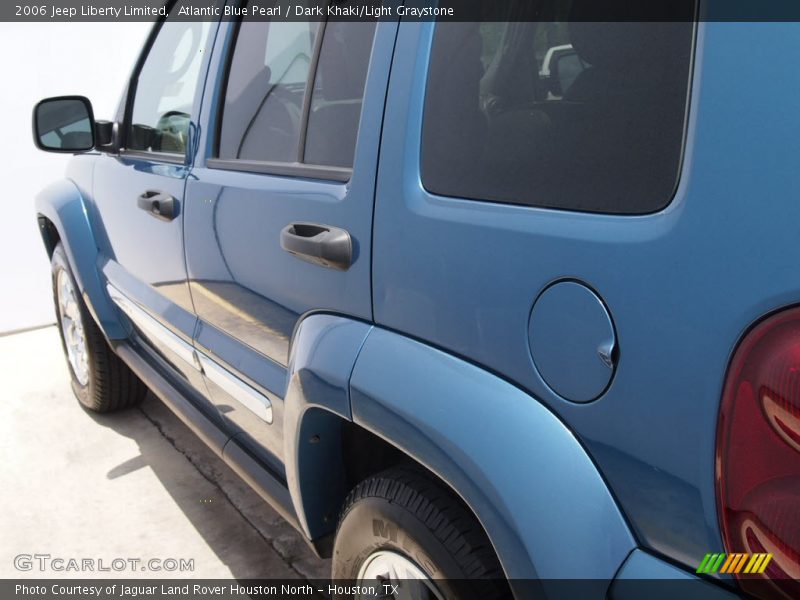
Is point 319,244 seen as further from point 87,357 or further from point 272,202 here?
point 87,357

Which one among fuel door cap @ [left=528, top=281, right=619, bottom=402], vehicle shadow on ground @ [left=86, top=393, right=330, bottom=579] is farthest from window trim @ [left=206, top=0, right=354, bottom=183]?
vehicle shadow on ground @ [left=86, top=393, right=330, bottom=579]

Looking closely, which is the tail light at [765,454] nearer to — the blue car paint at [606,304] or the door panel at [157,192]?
the blue car paint at [606,304]

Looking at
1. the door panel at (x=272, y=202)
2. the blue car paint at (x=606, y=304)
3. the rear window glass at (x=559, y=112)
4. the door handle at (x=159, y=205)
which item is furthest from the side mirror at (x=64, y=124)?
the rear window glass at (x=559, y=112)

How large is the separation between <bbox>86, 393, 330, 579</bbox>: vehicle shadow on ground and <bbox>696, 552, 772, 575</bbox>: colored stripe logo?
1.82 m

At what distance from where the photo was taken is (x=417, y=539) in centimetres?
134

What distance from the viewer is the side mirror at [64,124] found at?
288 centimetres

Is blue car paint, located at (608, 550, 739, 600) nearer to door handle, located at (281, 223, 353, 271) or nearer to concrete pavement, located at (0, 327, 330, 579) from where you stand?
door handle, located at (281, 223, 353, 271)

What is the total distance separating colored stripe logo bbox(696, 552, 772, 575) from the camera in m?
0.89

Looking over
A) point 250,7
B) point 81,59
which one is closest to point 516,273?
point 250,7

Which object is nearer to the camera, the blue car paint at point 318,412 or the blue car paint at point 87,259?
the blue car paint at point 318,412

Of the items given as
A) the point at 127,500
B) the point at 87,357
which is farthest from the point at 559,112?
the point at 87,357

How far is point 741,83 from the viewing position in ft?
2.84

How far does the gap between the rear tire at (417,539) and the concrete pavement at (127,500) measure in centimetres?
107

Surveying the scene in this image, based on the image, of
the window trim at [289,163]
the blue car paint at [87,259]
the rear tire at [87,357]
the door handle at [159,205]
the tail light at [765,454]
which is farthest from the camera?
the rear tire at [87,357]
